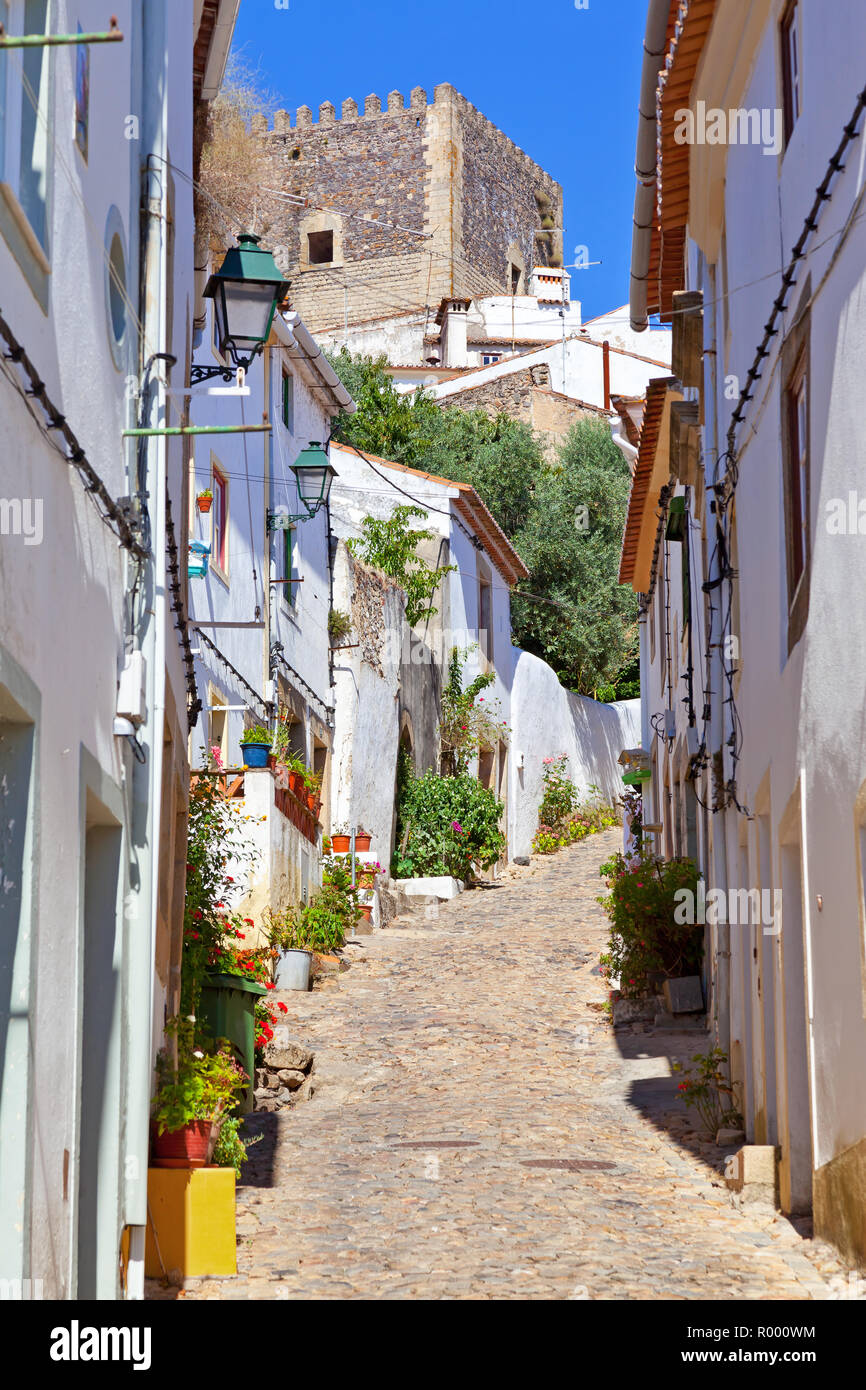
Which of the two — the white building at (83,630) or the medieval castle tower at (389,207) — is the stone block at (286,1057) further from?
the medieval castle tower at (389,207)

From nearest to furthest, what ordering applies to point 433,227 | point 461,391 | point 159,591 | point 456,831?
point 159,591, point 456,831, point 461,391, point 433,227

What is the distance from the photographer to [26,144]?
483 centimetres

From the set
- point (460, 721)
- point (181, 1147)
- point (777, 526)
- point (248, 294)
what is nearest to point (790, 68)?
point (777, 526)

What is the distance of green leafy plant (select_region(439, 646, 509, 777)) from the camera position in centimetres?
2764

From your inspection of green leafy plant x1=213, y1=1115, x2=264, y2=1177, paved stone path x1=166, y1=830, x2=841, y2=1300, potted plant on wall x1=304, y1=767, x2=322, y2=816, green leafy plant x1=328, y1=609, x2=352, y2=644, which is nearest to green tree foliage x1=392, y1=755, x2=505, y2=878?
green leafy plant x1=328, y1=609, x2=352, y2=644

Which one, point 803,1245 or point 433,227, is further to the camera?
point 433,227

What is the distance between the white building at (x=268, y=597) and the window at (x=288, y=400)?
0.04 feet

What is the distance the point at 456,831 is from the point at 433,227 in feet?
113

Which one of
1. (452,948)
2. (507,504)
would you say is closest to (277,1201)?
(452,948)

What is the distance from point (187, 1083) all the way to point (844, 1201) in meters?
3.20

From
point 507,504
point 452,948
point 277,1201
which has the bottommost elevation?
point 277,1201
